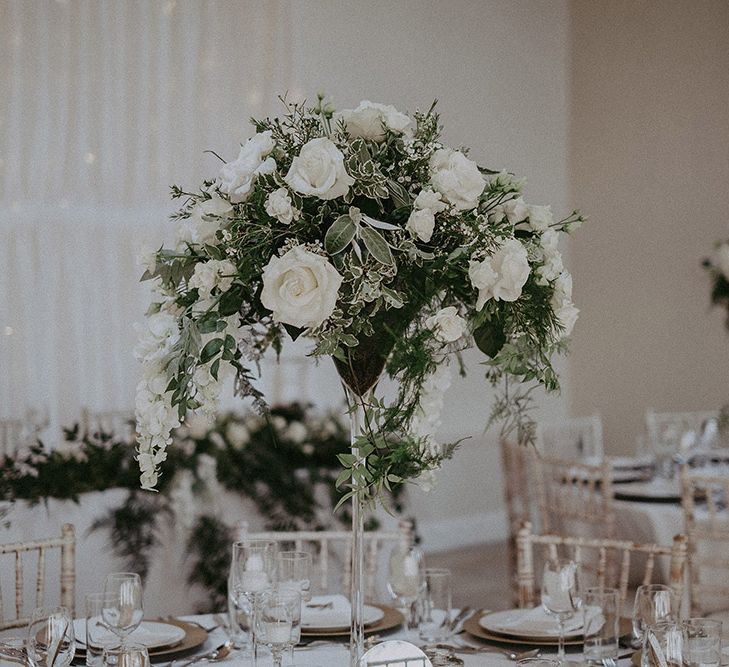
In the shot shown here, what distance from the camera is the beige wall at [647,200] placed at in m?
6.96

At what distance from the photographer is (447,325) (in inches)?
62.5

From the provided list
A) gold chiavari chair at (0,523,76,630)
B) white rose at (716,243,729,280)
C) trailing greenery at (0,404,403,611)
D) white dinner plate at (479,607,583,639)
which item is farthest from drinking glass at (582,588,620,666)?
white rose at (716,243,729,280)

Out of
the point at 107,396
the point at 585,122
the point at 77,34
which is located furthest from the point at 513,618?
the point at 585,122

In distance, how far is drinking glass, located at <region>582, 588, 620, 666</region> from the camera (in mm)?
1957

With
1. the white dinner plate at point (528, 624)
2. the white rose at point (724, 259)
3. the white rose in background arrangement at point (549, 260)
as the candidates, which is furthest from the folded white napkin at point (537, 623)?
the white rose at point (724, 259)

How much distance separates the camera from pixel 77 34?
5.18 meters

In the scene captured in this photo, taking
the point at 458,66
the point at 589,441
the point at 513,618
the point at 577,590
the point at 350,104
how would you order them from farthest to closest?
the point at 458,66, the point at 350,104, the point at 589,441, the point at 513,618, the point at 577,590

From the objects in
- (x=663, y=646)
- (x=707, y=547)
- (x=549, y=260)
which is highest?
(x=549, y=260)

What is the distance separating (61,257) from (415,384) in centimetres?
393

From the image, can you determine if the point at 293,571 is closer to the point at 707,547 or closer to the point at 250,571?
the point at 250,571

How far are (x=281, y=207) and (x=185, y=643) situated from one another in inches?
39.6

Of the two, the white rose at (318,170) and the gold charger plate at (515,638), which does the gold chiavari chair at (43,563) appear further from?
the white rose at (318,170)

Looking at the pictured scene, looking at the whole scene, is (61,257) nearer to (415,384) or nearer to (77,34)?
(77,34)

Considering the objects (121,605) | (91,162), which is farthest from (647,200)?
(121,605)
